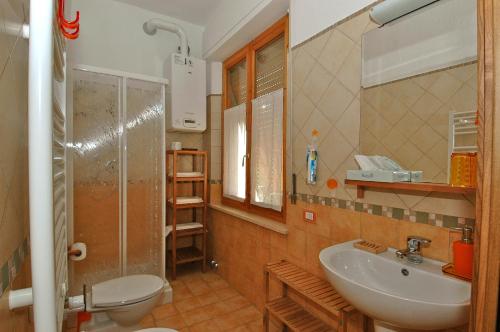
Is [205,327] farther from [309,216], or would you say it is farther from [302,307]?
[309,216]

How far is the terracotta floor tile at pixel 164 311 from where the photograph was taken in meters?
2.13

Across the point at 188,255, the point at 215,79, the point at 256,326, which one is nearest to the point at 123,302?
the point at 256,326

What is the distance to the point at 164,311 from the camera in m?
2.21

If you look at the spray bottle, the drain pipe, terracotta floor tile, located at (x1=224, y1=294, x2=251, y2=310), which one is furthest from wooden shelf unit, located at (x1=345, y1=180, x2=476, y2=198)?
the drain pipe

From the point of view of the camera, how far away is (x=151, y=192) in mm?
2365

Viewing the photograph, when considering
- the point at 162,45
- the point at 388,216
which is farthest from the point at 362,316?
the point at 162,45

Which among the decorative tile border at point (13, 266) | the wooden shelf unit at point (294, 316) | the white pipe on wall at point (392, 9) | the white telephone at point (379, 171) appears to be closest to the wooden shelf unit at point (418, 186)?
the white telephone at point (379, 171)

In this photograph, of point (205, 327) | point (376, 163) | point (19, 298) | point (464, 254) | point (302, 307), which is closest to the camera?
point (19, 298)

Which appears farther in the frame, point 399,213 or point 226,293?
point 226,293

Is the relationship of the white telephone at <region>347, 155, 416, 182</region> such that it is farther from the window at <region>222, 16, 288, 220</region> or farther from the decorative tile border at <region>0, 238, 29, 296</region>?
the decorative tile border at <region>0, 238, 29, 296</region>

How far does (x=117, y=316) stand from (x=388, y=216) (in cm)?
172

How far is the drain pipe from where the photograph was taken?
8.76 feet

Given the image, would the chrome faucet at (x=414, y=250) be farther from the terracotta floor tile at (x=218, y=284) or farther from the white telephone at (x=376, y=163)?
the terracotta floor tile at (x=218, y=284)

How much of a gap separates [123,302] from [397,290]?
1.55 m
